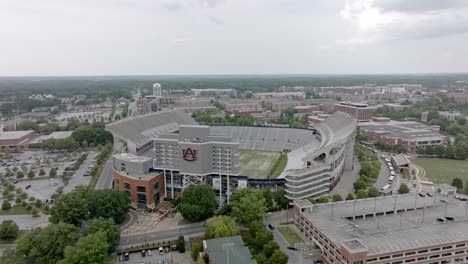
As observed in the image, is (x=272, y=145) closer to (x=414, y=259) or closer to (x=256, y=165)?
(x=256, y=165)

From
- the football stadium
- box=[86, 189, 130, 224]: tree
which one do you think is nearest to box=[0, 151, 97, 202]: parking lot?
the football stadium

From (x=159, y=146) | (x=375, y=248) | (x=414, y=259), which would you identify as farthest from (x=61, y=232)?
(x=414, y=259)

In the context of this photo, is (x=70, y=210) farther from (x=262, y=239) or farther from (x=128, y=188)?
(x=262, y=239)

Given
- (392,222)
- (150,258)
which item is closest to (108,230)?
(150,258)

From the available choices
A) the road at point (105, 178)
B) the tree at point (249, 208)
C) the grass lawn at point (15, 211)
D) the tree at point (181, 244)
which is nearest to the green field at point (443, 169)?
the tree at point (249, 208)

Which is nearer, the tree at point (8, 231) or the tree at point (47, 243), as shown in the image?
the tree at point (47, 243)

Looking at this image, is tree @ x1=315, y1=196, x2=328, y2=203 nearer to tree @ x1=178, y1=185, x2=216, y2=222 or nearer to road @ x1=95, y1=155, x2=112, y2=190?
tree @ x1=178, y1=185, x2=216, y2=222

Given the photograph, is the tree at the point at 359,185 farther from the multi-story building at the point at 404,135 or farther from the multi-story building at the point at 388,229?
the multi-story building at the point at 404,135
